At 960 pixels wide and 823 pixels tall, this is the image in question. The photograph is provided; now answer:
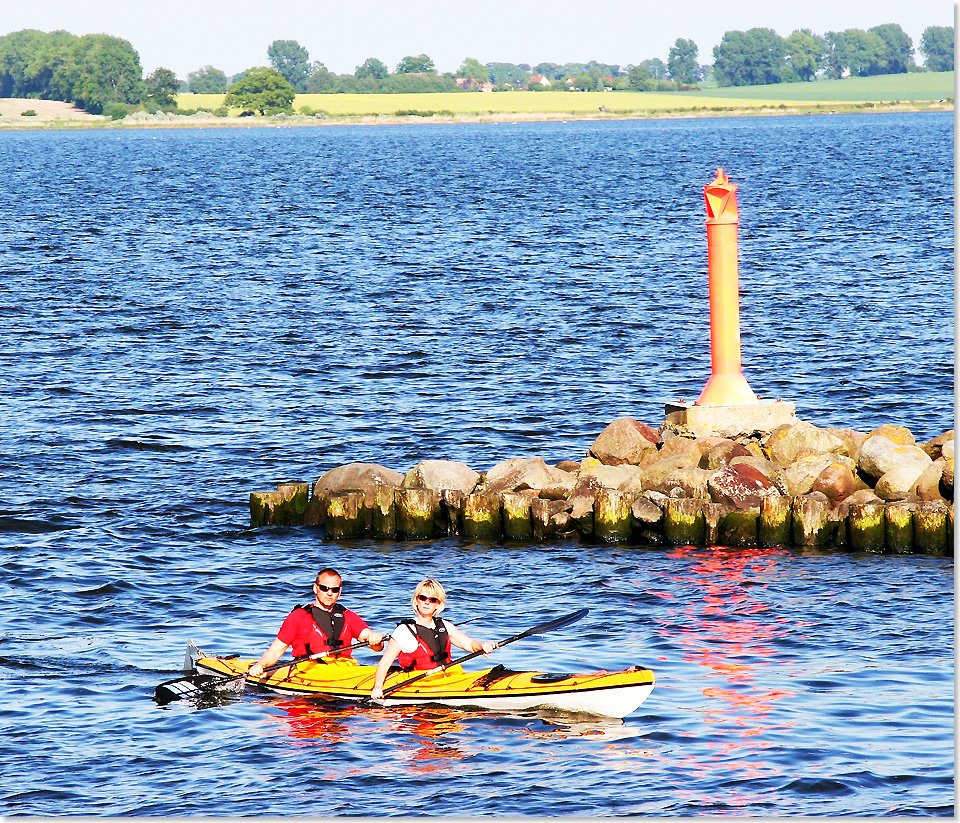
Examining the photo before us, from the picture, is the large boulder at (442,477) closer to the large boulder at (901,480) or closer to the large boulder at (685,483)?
the large boulder at (685,483)

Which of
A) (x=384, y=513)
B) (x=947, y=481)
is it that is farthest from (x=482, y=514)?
(x=947, y=481)

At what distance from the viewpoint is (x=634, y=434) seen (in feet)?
75.7

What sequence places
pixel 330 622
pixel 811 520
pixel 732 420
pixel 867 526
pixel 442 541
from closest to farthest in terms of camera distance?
1. pixel 330 622
2. pixel 867 526
3. pixel 811 520
4. pixel 442 541
5. pixel 732 420

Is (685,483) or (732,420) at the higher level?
(732,420)

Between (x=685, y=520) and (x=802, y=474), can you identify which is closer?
(x=685, y=520)

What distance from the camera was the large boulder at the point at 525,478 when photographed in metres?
22.2

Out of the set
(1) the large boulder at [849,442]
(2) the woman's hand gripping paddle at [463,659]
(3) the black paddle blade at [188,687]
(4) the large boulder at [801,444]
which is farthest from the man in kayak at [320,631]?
(1) the large boulder at [849,442]

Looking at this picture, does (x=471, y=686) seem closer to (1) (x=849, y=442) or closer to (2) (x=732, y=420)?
(2) (x=732, y=420)

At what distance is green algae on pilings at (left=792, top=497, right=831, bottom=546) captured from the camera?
20641mm

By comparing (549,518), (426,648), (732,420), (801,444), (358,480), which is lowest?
(426,648)

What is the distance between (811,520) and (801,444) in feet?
5.80

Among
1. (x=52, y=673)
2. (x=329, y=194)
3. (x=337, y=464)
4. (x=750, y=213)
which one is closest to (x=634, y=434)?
(x=337, y=464)

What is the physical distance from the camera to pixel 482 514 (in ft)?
71.6

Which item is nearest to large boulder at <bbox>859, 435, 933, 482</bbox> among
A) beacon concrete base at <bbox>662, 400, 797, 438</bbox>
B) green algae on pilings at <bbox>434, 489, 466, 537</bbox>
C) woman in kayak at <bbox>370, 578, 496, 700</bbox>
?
beacon concrete base at <bbox>662, 400, 797, 438</bbox>
